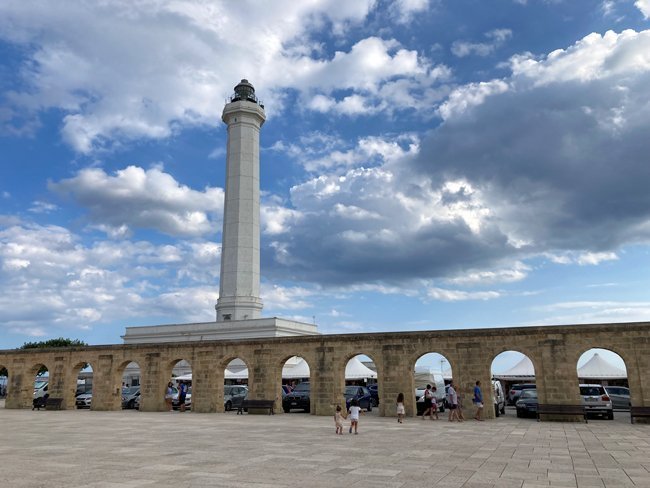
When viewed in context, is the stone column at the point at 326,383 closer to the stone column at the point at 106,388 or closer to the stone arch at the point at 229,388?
the stone arch at the point at 229,388

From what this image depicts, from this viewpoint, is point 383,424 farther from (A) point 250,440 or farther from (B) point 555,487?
(B) point 555,487

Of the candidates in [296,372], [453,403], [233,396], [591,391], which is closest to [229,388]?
[233,396]

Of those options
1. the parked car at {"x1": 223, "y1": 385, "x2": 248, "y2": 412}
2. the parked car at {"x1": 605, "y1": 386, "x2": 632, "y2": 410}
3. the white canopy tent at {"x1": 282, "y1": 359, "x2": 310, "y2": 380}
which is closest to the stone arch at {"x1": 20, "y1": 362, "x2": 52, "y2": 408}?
the parked car at {"x1": 223, "y1": 385, "x2": 248, "y2": 412}

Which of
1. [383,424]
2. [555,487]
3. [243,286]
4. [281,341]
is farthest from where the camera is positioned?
[243,286]

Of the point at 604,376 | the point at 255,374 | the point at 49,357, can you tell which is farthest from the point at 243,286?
the point at 604,376

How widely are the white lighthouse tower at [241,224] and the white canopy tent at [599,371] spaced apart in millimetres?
25157

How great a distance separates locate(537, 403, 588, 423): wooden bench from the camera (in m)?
18.8

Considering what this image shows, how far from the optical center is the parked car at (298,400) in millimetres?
24438

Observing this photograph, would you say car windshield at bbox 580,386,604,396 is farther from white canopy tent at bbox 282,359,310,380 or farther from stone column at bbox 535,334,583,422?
white canopy tent at bbox 282,359,310,380

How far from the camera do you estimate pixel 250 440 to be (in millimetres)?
13859

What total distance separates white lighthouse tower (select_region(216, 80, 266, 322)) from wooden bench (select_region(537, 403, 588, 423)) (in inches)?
1124

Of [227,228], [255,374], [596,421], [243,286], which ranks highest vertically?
[227,228]

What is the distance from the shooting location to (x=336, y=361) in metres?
22.8

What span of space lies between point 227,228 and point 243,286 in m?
5.04
